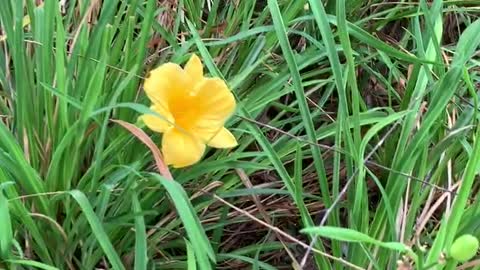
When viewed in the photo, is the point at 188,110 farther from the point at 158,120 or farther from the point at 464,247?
the point at 464,247

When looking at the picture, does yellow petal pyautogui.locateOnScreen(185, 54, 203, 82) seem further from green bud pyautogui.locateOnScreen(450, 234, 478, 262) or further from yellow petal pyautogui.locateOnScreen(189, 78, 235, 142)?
green bud pyautogui.locateOnScreen(450, 234, 478, 262)

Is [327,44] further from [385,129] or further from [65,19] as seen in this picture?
[65,19]

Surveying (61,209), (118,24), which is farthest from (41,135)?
(118,24)

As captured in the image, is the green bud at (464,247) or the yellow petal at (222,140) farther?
the yellow petal at (222,140)

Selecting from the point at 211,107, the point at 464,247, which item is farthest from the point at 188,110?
the point at 464,247

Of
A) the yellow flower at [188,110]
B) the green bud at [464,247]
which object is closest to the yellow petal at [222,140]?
the yellow flower at [188,110]

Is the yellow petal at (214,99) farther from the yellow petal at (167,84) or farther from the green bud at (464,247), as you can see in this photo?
the green bud at (464,247)

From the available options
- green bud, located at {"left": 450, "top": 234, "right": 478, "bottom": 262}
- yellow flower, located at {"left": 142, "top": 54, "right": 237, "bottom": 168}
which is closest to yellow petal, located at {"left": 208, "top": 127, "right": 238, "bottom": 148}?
yellow flower, located at {"left": 142, "top": 54, "right": 237, "bottom": 168}

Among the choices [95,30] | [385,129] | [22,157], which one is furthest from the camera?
[385,129]
